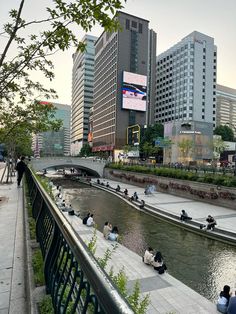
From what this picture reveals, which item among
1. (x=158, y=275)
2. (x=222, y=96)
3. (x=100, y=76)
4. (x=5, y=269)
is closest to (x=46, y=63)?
(x=5, y=269)

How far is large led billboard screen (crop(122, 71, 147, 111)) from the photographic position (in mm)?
99625

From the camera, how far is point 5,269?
4621mm

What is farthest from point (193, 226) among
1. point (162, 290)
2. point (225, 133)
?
point (225, 133)

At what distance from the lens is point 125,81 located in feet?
327

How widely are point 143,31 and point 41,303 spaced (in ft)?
379

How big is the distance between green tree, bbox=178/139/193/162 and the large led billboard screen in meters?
35.7

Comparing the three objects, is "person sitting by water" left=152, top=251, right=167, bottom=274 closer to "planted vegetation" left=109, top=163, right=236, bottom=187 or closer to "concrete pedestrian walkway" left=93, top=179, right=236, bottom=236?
"concrete pedestrian walkway" left=93, top=179, right=236, bottom=236

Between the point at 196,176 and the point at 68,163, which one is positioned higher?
the point at 68,163

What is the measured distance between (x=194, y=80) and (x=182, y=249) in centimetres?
10229

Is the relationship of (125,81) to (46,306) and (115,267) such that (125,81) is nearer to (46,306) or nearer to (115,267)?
(115,267)

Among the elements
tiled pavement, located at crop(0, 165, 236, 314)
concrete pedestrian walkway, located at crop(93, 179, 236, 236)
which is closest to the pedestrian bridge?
concrete pedestrian walkway, located at crop(93, 179, 236, 236)

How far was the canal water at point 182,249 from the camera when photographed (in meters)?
12.7

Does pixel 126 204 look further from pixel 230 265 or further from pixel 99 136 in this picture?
pixel 99 136

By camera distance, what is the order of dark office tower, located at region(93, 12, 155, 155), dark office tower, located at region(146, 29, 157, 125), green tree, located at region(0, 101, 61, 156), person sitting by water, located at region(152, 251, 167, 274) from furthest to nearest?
1. dark office tower, located at region(146, 29, 157, 125)
2. dark office tower, located at region(93, 12, 155, 155)
3. green tree, located at region(0, 101, 61, 156)
4. person sitting by water, located at region(152, 251, 167, 274)
